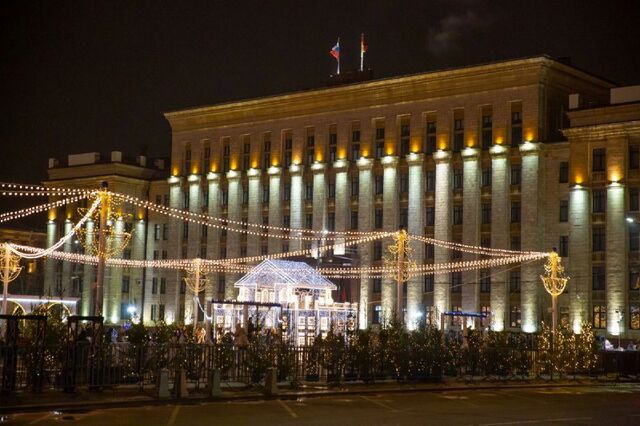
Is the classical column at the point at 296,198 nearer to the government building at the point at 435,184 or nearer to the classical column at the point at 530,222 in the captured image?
the government building at the point at 435,184

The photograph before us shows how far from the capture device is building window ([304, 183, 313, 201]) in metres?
90.6

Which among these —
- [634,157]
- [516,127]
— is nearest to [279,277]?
[516,127]

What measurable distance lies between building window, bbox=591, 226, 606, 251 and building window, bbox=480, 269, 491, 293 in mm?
8573

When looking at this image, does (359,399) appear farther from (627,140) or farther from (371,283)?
(371,283)

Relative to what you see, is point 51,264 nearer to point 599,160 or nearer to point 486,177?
point 486,177

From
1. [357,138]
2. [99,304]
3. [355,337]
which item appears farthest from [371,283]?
[99,304]

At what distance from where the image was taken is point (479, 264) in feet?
254

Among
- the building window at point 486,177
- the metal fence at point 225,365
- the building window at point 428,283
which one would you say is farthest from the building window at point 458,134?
the metal fence at point 225,365

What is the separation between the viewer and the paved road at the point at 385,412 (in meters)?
23.9

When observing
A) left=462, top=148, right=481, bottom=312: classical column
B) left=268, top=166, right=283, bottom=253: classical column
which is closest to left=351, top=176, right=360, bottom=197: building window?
left=268, top=166, right=283, bottom=253: classical column

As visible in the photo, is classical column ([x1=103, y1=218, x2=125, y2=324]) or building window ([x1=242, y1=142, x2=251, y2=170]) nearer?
building window ([x1=242, y1=142, x2=251, y2=170])

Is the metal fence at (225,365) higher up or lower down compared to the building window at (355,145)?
lower down

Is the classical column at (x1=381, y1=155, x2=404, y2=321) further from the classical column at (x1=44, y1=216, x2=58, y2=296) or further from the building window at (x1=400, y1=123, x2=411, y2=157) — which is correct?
the classical column at (x1=44, y1=216, x2=58, y2=296)

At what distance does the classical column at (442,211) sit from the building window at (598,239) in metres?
11.9
